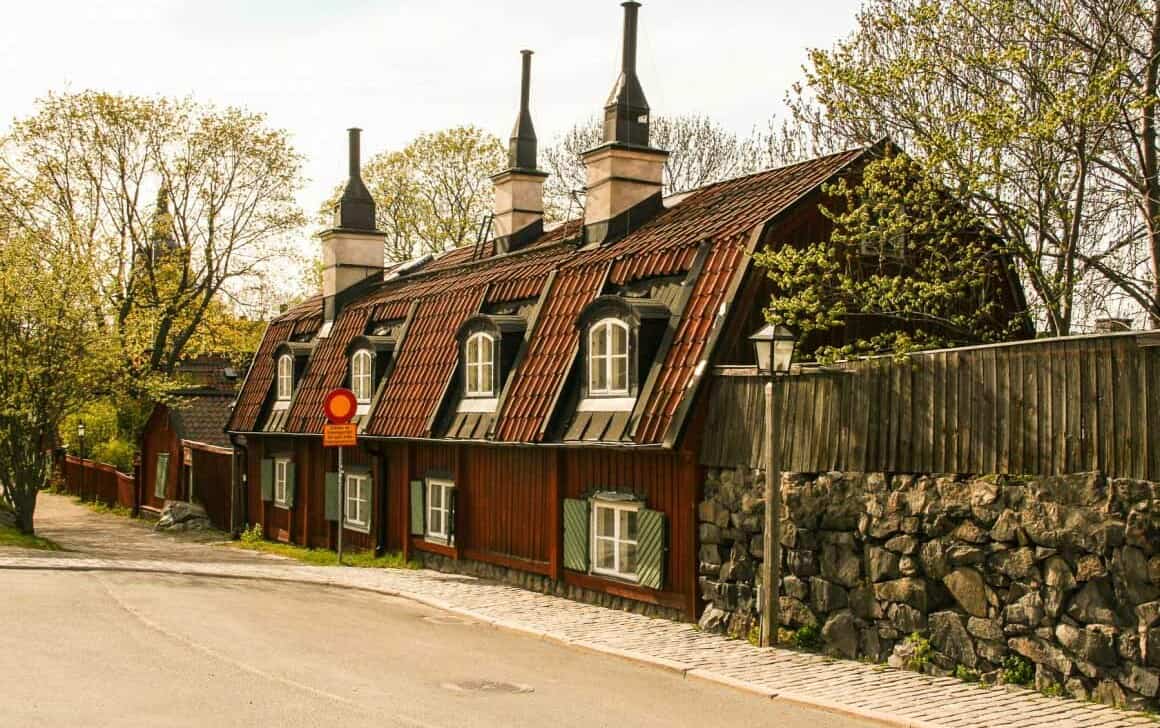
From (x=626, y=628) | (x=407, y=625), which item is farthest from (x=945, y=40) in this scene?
(x=407, y=625)

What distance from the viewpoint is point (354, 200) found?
94.9 feet

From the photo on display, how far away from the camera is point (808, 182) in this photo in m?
15.7

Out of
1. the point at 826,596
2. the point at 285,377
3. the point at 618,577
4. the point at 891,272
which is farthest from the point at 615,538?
the point at 285,377

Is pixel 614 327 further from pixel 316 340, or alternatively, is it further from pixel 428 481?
pixel 316 340

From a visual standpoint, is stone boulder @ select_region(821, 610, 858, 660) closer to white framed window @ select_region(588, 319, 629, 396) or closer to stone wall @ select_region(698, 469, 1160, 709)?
stone wall @ select_region(698, 469, 1160, 709)

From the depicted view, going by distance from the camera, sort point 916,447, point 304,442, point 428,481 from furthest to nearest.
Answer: point 304,442 → point 428,481 → point 916,447

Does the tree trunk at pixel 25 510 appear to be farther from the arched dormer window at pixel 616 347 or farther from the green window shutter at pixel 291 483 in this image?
the arched dormer window at pixel 616 347

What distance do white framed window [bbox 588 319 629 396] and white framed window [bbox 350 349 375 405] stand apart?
7021mm

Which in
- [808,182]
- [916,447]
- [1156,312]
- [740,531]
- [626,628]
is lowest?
[626,628]

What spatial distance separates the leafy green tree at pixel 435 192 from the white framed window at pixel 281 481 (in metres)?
19.0

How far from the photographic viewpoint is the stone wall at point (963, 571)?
31.3ft

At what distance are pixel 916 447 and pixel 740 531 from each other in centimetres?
247

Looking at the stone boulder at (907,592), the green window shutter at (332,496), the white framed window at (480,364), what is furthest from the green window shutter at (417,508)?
the stone boulder at (907,592)

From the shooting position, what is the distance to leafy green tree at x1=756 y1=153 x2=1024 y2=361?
13.2 m
